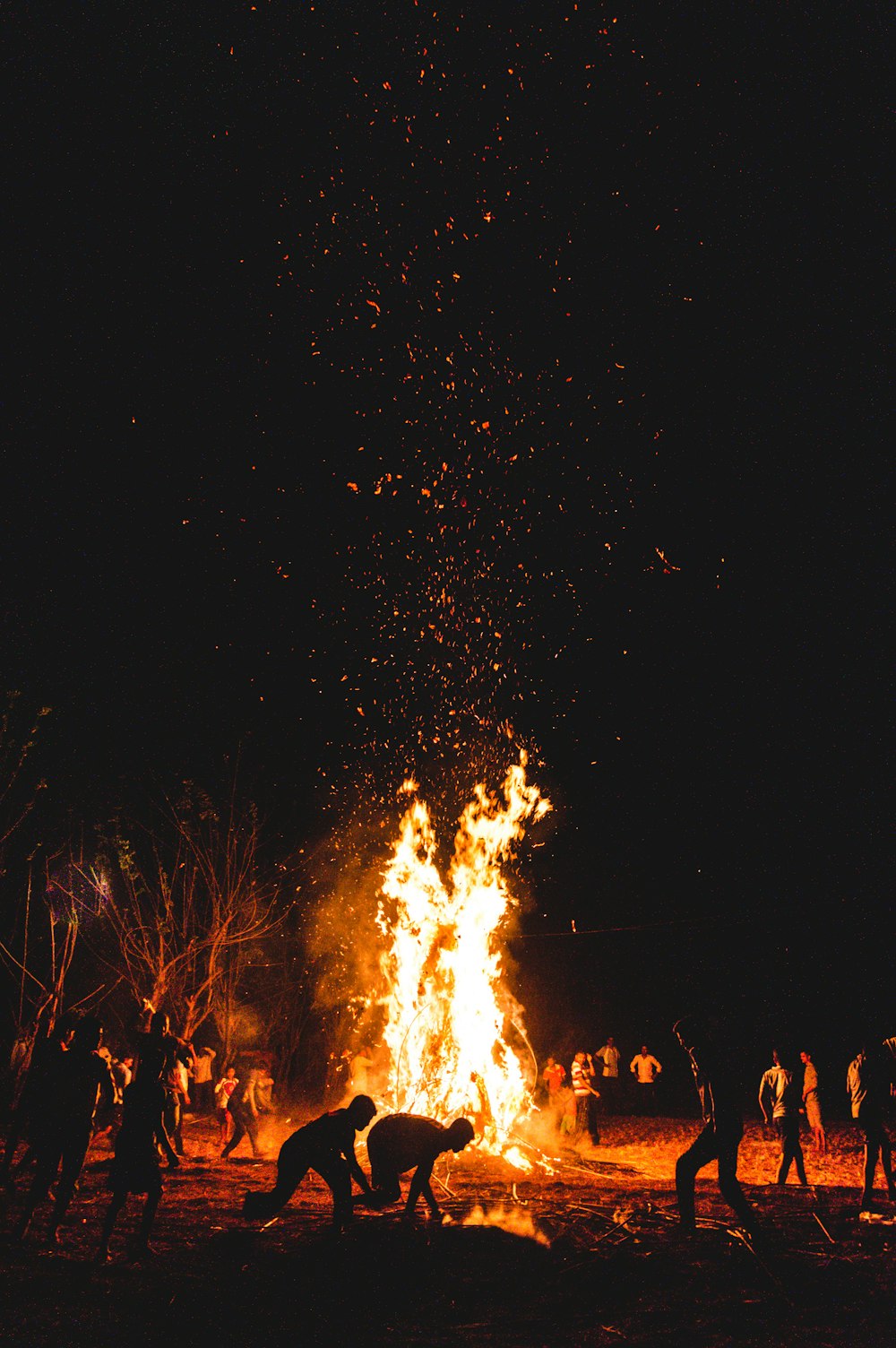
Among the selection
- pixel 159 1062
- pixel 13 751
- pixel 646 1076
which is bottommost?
pixel 646 1076

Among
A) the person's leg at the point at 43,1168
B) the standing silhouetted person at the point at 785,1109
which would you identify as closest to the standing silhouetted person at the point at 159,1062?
the person's leg at the point at 43,1168

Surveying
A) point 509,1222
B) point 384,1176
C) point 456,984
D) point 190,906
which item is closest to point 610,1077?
point 456,984

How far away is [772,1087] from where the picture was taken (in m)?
12.5

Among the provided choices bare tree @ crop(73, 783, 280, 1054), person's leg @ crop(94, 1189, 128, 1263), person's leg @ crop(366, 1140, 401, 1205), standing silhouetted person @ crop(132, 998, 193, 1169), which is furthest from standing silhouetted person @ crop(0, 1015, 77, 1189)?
bare tree @ crop(73, 783, 280, 1054)

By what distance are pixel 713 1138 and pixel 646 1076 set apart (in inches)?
585

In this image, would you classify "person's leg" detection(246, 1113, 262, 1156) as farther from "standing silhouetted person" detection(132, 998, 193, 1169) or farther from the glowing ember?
"standing silhouetted person" detection(132, 998, 193, 1169)

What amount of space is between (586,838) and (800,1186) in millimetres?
19253

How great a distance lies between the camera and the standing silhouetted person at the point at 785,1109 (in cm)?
1161

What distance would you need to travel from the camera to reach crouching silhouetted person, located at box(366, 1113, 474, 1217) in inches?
319


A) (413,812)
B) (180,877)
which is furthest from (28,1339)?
(180,877)

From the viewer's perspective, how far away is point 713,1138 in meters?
7.98

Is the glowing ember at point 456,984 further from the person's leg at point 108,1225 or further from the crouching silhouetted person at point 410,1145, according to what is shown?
the person's leg at point 108,1225

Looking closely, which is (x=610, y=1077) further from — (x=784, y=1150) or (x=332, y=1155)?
(x=332, y=1155)

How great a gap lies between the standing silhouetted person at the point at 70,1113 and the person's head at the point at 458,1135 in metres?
3.43
